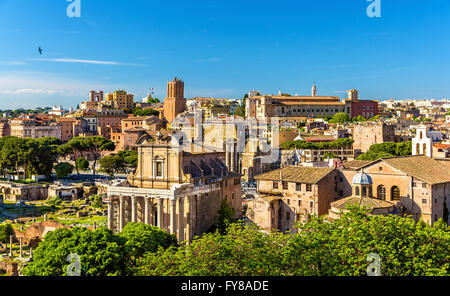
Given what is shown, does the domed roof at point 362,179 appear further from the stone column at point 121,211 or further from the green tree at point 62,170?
the green tree at point 62,170

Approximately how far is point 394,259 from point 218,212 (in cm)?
2320

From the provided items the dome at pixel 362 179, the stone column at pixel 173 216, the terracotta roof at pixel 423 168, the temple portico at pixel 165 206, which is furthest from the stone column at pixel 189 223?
the terracotta roof at pixel 423 168

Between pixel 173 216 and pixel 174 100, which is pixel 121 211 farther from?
pixel 174 100

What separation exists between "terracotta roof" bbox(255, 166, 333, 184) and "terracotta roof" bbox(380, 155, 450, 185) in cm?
483

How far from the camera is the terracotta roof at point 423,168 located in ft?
113

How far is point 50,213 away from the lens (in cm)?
5778

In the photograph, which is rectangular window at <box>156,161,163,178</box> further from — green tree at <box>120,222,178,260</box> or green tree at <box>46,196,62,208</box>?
green tree at <box>46,196,62,208</box>

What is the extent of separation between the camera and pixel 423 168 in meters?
36.3

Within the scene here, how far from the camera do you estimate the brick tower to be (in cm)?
12962

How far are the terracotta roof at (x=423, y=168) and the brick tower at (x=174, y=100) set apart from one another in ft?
314

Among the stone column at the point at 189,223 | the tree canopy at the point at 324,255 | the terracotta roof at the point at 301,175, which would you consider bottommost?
the stone column at the point at 189,223

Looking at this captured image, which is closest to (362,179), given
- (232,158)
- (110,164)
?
(232,158)

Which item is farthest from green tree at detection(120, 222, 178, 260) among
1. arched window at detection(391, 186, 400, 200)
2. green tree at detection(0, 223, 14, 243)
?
green tree at detection(0, 223, 14, 243)

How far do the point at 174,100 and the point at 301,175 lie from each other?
9492 centimetres
